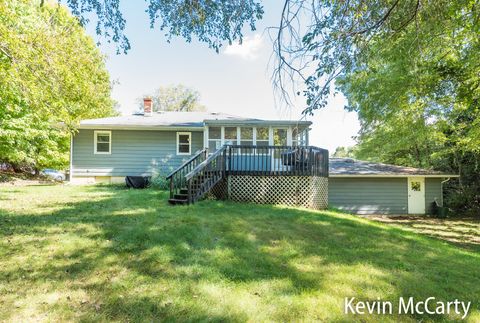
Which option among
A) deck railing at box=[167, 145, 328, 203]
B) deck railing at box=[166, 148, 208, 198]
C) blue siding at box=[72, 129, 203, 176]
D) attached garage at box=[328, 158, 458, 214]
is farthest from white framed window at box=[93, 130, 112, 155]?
attached garage at box=[328, 158, 458, 214]

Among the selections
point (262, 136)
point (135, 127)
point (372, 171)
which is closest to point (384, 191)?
point (372, 171)

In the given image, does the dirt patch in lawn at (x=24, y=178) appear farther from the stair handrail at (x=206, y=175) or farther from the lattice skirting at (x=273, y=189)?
the lattice skirting at (x=273, y=189)

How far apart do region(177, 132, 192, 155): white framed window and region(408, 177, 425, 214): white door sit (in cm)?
1144

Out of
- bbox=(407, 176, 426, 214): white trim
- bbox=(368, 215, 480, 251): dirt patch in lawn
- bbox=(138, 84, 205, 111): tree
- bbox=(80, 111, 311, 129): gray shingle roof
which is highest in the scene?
bbox=(138, 84, 205, 111): tree

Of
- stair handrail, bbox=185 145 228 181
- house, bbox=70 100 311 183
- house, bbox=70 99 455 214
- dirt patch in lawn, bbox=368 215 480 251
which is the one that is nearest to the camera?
stair handrail, bbox=185 145 228 181

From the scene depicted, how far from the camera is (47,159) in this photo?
1805cm

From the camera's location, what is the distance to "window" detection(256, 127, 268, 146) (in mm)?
12805

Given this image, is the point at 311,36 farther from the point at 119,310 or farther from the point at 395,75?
the point at 395,75

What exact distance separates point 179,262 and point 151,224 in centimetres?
178

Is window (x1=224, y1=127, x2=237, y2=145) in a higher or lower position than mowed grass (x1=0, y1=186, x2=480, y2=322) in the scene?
higher

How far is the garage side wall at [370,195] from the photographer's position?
48.5ft

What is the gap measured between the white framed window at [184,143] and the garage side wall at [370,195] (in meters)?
7.36

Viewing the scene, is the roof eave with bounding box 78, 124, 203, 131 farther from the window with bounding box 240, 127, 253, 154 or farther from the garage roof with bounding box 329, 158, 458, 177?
the garage roof with bounding box 329, 158, 458, 177

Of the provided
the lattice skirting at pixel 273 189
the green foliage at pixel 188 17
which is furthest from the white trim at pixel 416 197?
the green foliage at pixel 188 17
